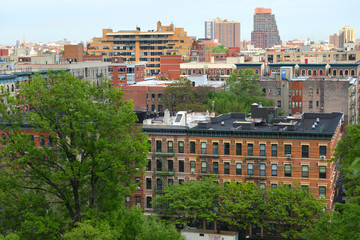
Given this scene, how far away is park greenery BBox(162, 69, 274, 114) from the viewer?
4965 inches

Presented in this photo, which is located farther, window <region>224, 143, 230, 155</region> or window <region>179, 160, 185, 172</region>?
window <region>179, 160, 185, 172</region>

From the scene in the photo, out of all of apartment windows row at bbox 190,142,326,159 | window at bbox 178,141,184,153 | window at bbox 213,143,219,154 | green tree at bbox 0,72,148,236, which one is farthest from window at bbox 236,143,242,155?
green tree at bbox 0,72,148,236

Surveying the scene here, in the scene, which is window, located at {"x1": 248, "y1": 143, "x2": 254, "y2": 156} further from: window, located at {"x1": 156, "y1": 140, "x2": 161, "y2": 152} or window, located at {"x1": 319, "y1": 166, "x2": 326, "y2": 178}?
window, located at {"x1": 156, "y1": 140, "x2": 161, "y2": 152}

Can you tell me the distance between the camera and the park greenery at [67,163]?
51.9 metres

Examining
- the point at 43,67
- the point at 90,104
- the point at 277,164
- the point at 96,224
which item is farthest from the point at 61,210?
the point at 43,67

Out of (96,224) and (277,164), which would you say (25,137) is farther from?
(277,164)

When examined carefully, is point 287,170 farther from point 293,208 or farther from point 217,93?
point 217,93

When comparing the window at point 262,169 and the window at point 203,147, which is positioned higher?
the window at point 203,147

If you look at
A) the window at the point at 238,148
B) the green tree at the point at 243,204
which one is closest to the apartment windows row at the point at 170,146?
the window at the point at 238,148

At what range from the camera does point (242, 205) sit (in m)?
71.3

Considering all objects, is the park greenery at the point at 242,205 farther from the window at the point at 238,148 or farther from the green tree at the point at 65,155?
the green tree at the point at 65,155

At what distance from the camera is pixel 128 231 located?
55188 mm

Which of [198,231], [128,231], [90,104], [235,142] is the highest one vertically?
[90,104]

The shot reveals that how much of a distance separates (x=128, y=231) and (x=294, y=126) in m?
27.1
